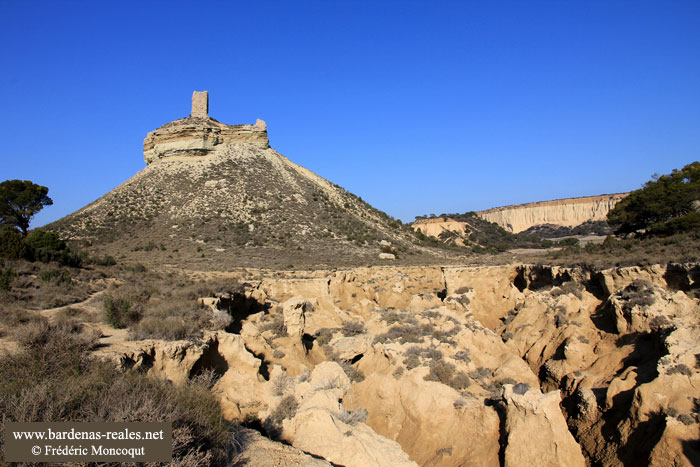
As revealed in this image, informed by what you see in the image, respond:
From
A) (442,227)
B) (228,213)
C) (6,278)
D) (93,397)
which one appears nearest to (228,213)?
(228,213)

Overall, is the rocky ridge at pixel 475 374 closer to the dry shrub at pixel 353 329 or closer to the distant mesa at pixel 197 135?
the dry shrub at pixel 353 329

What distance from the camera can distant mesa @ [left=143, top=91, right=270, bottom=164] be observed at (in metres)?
46.1

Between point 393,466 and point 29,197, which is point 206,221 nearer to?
point 29,197

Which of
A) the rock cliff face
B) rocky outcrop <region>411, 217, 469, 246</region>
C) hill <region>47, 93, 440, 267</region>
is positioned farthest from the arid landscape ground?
the rock cliff face

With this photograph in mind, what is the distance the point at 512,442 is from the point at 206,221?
33994 mm

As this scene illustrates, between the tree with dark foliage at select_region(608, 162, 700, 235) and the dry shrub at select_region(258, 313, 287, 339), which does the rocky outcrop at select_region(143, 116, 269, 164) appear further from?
the tree with dark foliage at select_region(608, 162, 700, 235)

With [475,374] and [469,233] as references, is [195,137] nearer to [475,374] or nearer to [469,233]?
[475,374]

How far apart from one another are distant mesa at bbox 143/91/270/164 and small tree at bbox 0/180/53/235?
46.1 ft

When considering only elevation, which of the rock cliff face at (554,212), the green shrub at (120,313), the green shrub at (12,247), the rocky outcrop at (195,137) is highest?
the rocky outcrop at (195,137)

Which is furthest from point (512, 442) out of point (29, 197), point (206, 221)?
point (29, 197)

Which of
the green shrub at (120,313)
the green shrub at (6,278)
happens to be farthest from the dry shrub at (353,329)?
the green shrub at (6,278)

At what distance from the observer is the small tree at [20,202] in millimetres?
33188

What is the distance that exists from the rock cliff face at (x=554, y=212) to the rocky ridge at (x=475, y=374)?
93.9m

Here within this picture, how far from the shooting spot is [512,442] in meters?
7.56
